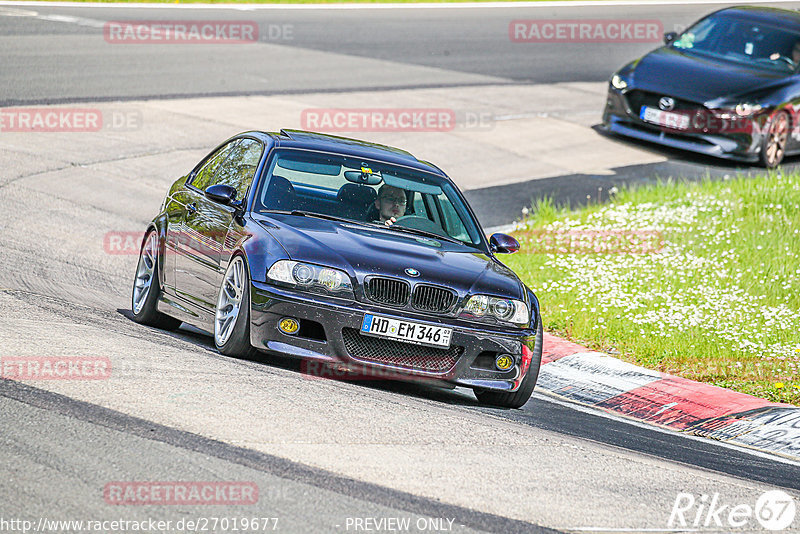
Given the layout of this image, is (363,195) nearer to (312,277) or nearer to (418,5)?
(312,277)

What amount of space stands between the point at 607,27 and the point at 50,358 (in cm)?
2534

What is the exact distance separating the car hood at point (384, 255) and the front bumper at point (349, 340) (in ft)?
0.77

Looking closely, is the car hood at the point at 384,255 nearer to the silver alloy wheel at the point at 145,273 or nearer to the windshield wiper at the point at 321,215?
the windshield wiper at the point at 321,215

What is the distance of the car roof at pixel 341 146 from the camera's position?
894 centimetres

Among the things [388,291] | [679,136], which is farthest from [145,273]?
[679,136]

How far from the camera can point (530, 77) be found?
76.4 ft

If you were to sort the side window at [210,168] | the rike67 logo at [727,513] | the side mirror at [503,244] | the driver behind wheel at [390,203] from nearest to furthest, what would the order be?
the rike67 logo at [727,513], the driver behind wheel at [390,203], the side mirror at [503,244], the side window at [210,168]

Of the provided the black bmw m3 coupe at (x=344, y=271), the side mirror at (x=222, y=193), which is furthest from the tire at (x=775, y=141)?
the side mirror at (x=222, y=193)

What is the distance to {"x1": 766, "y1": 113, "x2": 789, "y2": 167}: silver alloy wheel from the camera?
57.7ft

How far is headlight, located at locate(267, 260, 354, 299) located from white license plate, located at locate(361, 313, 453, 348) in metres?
0.22

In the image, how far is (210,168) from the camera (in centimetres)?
951

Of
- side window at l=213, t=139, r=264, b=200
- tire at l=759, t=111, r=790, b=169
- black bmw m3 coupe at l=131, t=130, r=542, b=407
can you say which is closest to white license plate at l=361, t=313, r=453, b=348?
black bmw m3 coupe at l=131, t=130, r=542, b=407

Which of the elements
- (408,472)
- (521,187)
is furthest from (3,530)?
(521,187)

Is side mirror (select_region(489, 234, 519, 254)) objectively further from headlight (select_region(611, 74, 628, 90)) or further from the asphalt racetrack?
headlight (select_region(611, 74, 628, 90))
